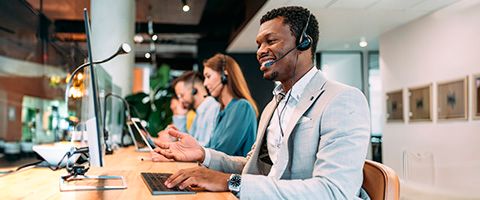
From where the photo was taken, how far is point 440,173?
200 inches

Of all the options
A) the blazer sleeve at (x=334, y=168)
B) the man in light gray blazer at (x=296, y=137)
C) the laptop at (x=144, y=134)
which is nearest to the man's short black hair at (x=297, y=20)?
the man in light gray blazer at (x=296, y=137)

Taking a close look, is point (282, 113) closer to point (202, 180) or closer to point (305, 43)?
point (305, 43)

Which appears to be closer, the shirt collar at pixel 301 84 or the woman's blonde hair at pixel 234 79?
the shirt collar at pixel 301 84

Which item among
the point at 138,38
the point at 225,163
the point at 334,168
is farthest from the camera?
the point at 138,38

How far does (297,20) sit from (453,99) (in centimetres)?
367

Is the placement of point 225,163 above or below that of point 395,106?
below

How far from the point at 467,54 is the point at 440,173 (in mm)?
1174

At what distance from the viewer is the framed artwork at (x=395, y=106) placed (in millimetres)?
5975

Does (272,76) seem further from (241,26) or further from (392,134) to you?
(392,134)

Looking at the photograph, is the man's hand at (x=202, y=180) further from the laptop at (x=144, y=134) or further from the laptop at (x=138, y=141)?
the laptop at (x=138, y=141)

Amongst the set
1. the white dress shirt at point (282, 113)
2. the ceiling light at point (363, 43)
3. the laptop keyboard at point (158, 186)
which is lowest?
the laptop keyboard at point (158, 186)

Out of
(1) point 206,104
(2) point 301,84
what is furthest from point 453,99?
(2) point 301,84

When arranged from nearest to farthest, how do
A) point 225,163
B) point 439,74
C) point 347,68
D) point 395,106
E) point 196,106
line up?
point 225,163, point 196,106, point 439,74, point 347,68, point 395,106

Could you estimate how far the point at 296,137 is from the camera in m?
1.38
